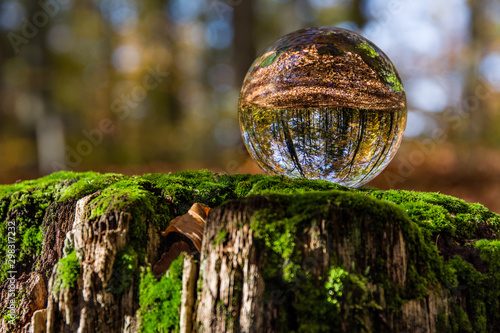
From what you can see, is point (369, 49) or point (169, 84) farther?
point (169, 84)

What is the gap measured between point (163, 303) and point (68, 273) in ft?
1.86

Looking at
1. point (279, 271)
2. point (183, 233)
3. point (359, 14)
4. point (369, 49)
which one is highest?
point (359, 14)

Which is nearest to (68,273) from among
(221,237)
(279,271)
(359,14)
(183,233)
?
(183,233)

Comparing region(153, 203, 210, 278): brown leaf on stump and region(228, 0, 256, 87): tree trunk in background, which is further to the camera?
region(228, 0, 256, 87): tree trunk in background

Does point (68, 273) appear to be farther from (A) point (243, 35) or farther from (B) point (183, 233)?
(A) point (243, 35)

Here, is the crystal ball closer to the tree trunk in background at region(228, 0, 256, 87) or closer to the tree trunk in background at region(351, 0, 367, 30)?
the tree trunk in background at region(228, 0, 256, 87)

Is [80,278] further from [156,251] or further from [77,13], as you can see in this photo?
[77,13]

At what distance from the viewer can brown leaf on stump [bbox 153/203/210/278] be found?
2.04 meters

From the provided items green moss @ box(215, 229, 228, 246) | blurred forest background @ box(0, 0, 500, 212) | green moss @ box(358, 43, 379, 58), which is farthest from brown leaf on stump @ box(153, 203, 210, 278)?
blurred forest background @ box(0, 0, 500, 212)

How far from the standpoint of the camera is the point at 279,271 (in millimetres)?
1697

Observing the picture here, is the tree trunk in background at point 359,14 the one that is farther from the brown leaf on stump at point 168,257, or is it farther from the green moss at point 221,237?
the green moss at point 221,237

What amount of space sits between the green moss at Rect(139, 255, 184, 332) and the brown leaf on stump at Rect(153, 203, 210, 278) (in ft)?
0.34

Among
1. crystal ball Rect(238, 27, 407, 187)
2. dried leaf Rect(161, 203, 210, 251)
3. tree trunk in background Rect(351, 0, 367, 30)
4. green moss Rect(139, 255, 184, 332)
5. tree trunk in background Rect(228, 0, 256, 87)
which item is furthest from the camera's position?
tree trunk in background Rect(351, 0, 367, 30)

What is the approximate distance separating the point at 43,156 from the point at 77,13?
11112 millimetres
